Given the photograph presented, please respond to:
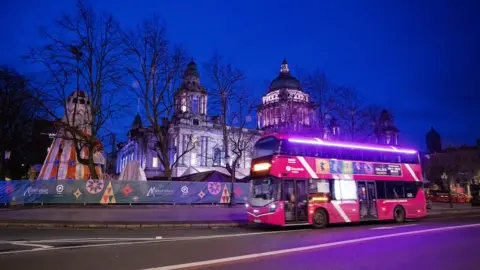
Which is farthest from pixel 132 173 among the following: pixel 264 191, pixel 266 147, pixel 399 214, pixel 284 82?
pixel 284 82

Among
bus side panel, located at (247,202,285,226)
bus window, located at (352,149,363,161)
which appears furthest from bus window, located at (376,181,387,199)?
bus side panel, located at (247,202,285,226)

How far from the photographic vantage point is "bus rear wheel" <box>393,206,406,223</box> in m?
18.2

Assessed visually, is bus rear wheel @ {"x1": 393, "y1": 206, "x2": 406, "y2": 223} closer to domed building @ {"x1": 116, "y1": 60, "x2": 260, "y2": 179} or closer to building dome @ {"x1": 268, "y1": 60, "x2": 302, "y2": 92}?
domed building @ {"x1": 116, "y1": 60, "x2": 260, "y2": 179}

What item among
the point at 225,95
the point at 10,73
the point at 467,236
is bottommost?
the point at 467,236

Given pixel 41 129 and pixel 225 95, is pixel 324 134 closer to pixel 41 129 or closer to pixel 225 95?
pixel 225 95

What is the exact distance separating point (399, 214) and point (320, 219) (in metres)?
5.68

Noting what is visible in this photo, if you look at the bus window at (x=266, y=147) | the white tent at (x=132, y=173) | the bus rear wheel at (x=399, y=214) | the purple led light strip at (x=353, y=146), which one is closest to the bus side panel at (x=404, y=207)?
the bus rear wheel at (x=399, y=214)

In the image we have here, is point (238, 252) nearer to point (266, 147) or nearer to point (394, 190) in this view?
point (266, 147)

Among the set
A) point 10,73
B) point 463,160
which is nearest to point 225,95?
point 10,73

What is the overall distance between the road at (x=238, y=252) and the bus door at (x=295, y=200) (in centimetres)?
316

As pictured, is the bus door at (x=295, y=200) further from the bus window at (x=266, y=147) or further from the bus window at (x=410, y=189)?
the bus window at (x=410, y=189)

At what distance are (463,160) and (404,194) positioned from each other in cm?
7410

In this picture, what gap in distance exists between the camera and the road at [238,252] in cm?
742

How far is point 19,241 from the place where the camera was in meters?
10.8
